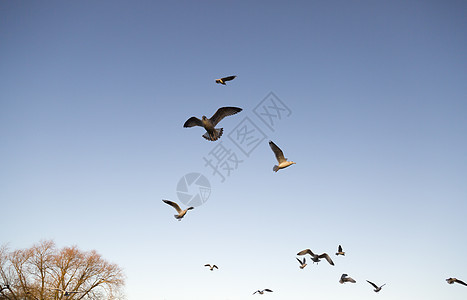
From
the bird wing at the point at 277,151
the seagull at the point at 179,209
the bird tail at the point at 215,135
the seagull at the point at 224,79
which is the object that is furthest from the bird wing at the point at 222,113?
the seagull at the point at 179,209

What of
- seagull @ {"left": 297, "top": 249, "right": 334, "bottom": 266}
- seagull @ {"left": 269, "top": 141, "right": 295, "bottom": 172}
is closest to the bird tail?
seagull @ {"left": 269, "top": 141, "right": 295, "bottom": 172}

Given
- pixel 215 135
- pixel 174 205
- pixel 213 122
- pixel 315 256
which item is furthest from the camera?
pixel 315 256

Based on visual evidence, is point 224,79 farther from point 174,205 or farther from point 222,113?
point 174,205

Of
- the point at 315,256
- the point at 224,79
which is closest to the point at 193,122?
the point at 224,79

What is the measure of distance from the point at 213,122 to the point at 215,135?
0.58m

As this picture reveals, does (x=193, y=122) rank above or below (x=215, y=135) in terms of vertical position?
above

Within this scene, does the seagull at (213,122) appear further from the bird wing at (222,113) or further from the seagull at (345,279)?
the seagull at (345,279)

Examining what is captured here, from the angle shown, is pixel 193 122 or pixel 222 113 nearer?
pixel 222 113

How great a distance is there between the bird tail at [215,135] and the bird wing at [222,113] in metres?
0.45

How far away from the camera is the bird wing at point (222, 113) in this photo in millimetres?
10484

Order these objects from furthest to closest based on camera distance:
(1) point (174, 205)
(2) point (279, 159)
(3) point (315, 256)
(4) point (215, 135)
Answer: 1. (3) point (315, 256)
2. (1) point (174, 205)
3. (4) point (215, 135)
4. (2) point (279, 159)

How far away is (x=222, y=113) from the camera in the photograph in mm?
10680

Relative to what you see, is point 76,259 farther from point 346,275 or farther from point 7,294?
point 346,275

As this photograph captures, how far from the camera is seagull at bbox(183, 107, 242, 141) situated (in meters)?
10.5
